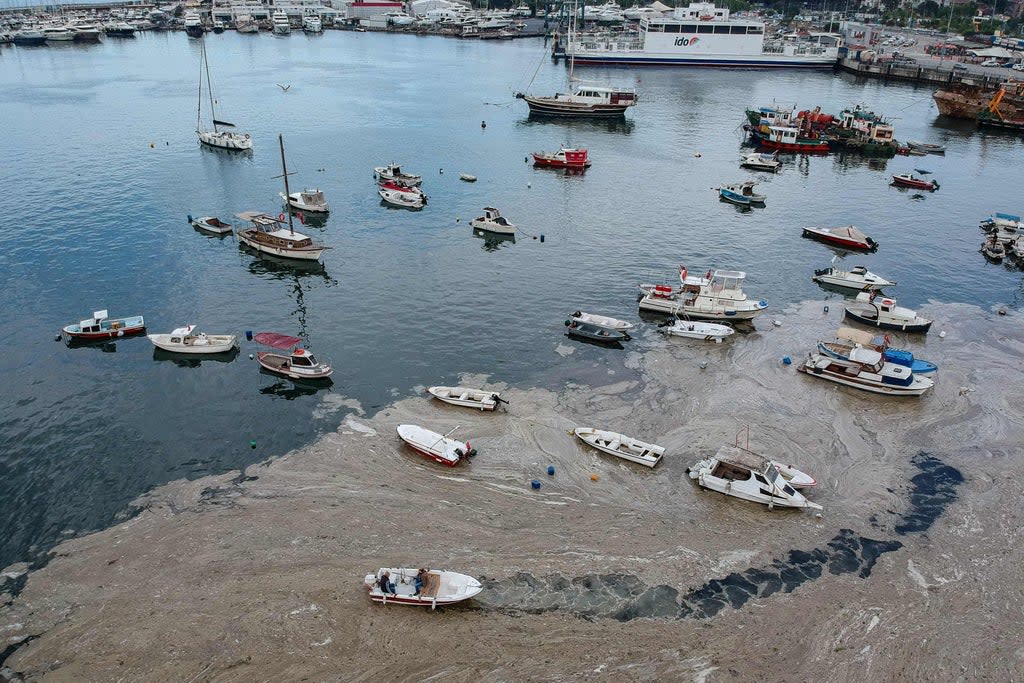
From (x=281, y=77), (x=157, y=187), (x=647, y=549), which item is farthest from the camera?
(x=281, y=77)

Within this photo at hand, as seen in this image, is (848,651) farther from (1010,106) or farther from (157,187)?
(1010,106)

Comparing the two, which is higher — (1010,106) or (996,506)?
(1010,106)

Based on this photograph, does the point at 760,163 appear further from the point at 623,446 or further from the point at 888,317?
the point at 623,446

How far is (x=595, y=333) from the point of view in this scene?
56125 millimetres

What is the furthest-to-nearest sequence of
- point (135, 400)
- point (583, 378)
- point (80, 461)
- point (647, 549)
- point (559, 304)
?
point (559, 304), point (583, 378), point (135, 400), point (80, 461), point (647, 549)

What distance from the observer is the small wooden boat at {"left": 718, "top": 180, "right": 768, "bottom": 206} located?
305 feet

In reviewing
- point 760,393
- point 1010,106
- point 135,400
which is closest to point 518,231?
point 760,393

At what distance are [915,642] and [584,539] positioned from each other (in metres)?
15.8

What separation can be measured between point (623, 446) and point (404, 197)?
56.1 meters

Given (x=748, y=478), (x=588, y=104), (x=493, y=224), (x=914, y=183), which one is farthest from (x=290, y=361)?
(x=588, y=104)

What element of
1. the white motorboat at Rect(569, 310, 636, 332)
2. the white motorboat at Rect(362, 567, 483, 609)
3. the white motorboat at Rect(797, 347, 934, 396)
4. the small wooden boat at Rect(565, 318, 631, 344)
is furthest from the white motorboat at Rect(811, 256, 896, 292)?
the white motorboat at Rect(362, 567, 483, 609)

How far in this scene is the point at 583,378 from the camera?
51062 mm

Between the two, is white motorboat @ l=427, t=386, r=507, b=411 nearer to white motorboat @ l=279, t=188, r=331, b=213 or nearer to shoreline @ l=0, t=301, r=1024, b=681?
shoreline @ l=0, t=301, r=1024, b=681

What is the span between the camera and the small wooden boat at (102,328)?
5403 centimetres
